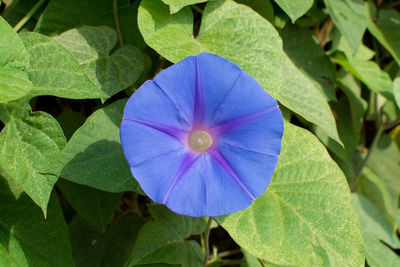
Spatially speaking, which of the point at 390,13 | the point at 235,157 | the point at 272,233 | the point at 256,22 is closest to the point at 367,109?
the point at 390,13

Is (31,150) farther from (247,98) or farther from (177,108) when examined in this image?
(247,98)

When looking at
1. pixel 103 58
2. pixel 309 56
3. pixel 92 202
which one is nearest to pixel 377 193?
pixel 309 56

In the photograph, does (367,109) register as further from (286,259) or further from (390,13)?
(286,259)

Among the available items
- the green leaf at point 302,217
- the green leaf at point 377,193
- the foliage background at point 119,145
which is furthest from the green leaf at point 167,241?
the green leaf at point 377,193

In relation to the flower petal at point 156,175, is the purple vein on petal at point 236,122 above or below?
above

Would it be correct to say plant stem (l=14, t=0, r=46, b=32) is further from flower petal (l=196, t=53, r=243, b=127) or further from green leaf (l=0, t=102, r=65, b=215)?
flower petal (l=196, t=53, r=243, b=127)

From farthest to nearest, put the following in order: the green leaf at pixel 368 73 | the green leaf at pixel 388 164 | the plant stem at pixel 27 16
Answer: the green leaf at pixel 388 164 → the green leaf at pixel 368 73 → the plant stem at pixel 27 16

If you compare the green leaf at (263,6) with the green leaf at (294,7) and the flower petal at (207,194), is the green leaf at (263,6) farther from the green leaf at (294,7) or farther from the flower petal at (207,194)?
the flower petal at (207,194)
